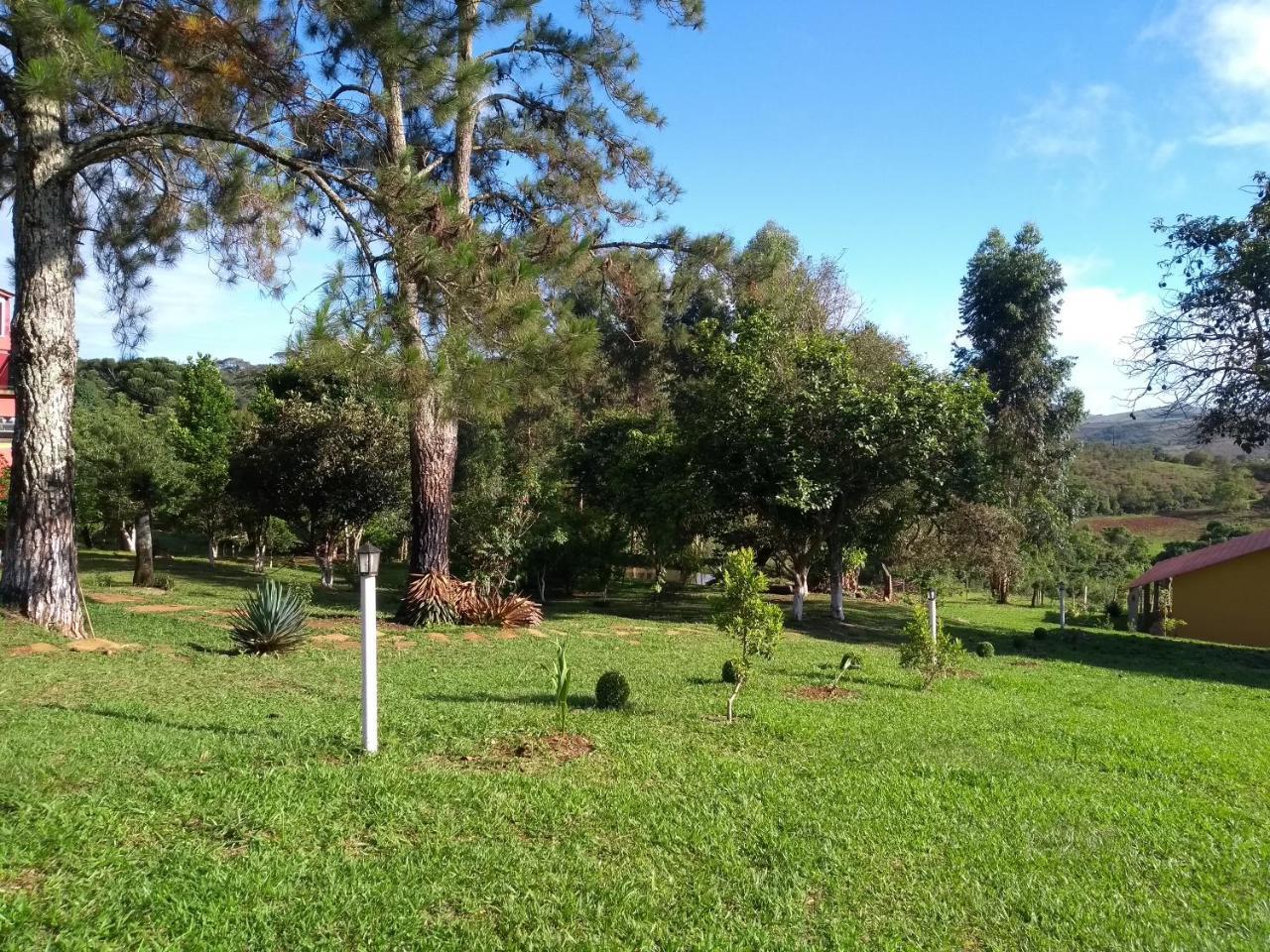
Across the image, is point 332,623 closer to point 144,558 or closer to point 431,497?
point 431,497

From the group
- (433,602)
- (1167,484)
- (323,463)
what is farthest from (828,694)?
(1167,484)

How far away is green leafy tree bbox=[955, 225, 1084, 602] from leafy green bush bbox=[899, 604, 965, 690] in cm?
1891

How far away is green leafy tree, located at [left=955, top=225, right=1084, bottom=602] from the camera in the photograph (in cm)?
2756

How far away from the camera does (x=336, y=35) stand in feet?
30.1

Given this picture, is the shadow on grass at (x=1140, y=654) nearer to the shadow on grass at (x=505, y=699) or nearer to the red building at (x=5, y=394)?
the shadow on grass at (x=505, y=699)

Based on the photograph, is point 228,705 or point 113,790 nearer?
point 113,790

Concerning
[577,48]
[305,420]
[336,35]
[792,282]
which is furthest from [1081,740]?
[305,420]

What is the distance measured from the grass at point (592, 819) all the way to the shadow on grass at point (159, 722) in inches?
1.5

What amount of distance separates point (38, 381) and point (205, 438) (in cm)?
1766

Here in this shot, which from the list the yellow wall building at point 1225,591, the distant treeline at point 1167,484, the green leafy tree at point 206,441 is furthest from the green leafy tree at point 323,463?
the distant treeline at point 1167,484

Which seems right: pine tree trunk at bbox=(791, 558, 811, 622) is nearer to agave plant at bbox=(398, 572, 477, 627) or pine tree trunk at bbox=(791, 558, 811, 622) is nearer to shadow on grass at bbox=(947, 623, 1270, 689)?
shadow on grass at bbox=(947, 623, 1270, 689)

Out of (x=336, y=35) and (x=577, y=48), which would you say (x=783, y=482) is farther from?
(x=336, y=35)

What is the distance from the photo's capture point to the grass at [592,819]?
11.5ft

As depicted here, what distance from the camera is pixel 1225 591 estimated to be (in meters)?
24.3
